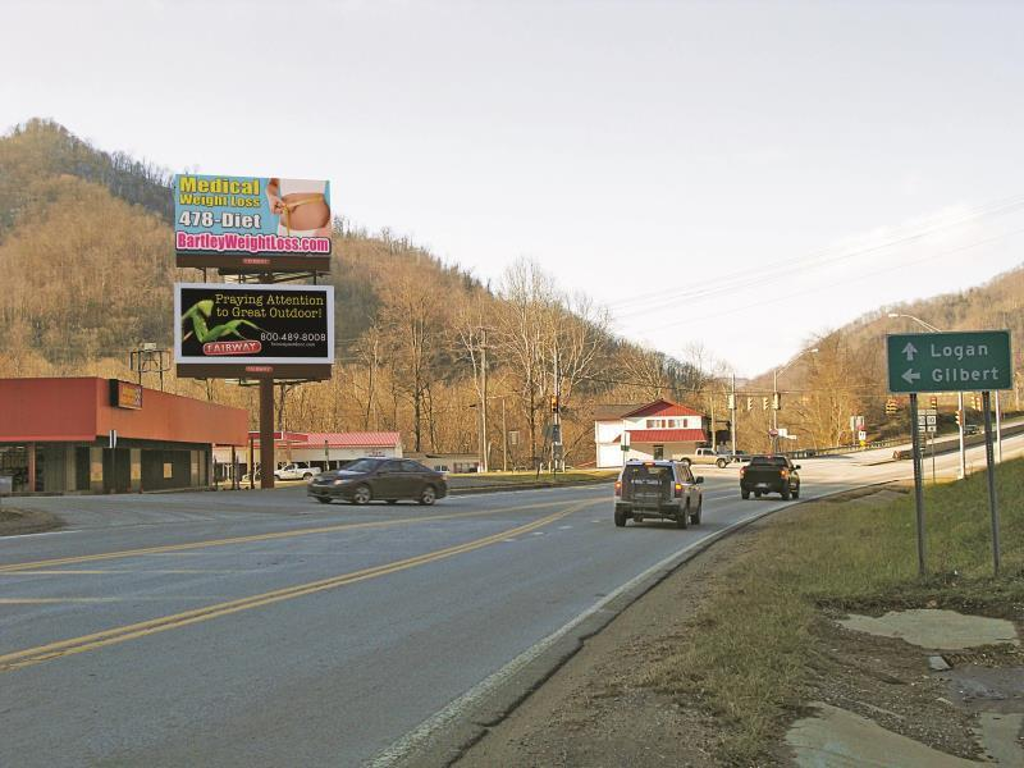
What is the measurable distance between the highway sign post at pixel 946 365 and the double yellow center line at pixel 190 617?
7.37 metres

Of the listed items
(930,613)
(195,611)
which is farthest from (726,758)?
(195,611)

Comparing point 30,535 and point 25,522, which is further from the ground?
point 25,522

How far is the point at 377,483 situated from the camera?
32.8m

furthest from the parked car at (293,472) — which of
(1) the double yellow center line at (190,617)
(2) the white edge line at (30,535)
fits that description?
(1) the double yellow center line at (190,617)

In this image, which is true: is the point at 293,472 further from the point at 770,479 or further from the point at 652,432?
the point at 770,479

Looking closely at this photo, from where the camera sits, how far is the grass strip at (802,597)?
6523mm

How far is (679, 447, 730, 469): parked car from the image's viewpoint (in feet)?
285

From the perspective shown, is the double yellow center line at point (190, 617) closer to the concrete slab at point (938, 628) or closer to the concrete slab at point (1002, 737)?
the concrete slab at point (938, 628)

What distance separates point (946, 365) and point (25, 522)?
19.5 meters

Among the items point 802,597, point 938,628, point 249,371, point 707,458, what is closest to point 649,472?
point 802,597

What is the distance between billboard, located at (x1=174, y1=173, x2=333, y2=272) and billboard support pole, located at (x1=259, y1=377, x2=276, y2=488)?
5.73 m

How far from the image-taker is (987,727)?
6.41m

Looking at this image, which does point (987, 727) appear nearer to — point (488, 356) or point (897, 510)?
point (897, 510)

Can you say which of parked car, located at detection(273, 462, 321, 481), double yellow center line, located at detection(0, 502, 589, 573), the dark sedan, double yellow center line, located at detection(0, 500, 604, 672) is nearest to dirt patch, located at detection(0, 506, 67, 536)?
double yellow center line, located at detection(0, 502, 589, 573)
